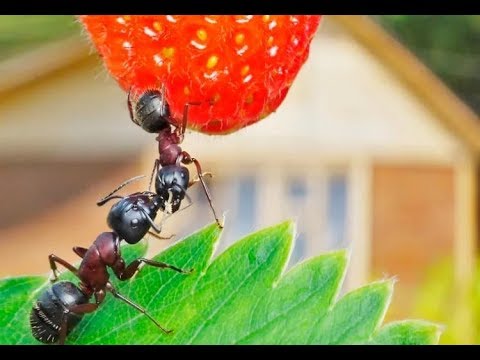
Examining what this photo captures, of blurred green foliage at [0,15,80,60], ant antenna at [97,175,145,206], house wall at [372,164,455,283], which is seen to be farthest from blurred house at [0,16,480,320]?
ant antenna at [97,175,145,206]

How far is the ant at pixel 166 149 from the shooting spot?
0.37m

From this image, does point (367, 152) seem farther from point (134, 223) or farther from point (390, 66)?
point (134, 223)

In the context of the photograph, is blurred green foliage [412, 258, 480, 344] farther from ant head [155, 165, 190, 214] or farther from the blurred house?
ant head [155, 165, 190, 214]

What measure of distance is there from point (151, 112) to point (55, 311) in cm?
8

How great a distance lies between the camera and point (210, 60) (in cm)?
38

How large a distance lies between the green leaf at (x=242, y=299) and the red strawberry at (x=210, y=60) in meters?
0.05

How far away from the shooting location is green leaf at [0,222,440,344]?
1.17 feet

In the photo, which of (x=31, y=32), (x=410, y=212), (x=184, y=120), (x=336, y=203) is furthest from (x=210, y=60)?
(x=410, y=212)

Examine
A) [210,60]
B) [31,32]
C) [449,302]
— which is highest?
[31,32]

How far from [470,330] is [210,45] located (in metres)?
1.54

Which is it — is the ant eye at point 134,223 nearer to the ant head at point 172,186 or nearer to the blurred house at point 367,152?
the ant head at point 172,186

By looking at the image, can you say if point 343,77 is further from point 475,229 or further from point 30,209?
point 30,209

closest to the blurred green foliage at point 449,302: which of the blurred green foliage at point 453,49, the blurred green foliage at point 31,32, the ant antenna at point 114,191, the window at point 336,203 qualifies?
the window at point 336,203
